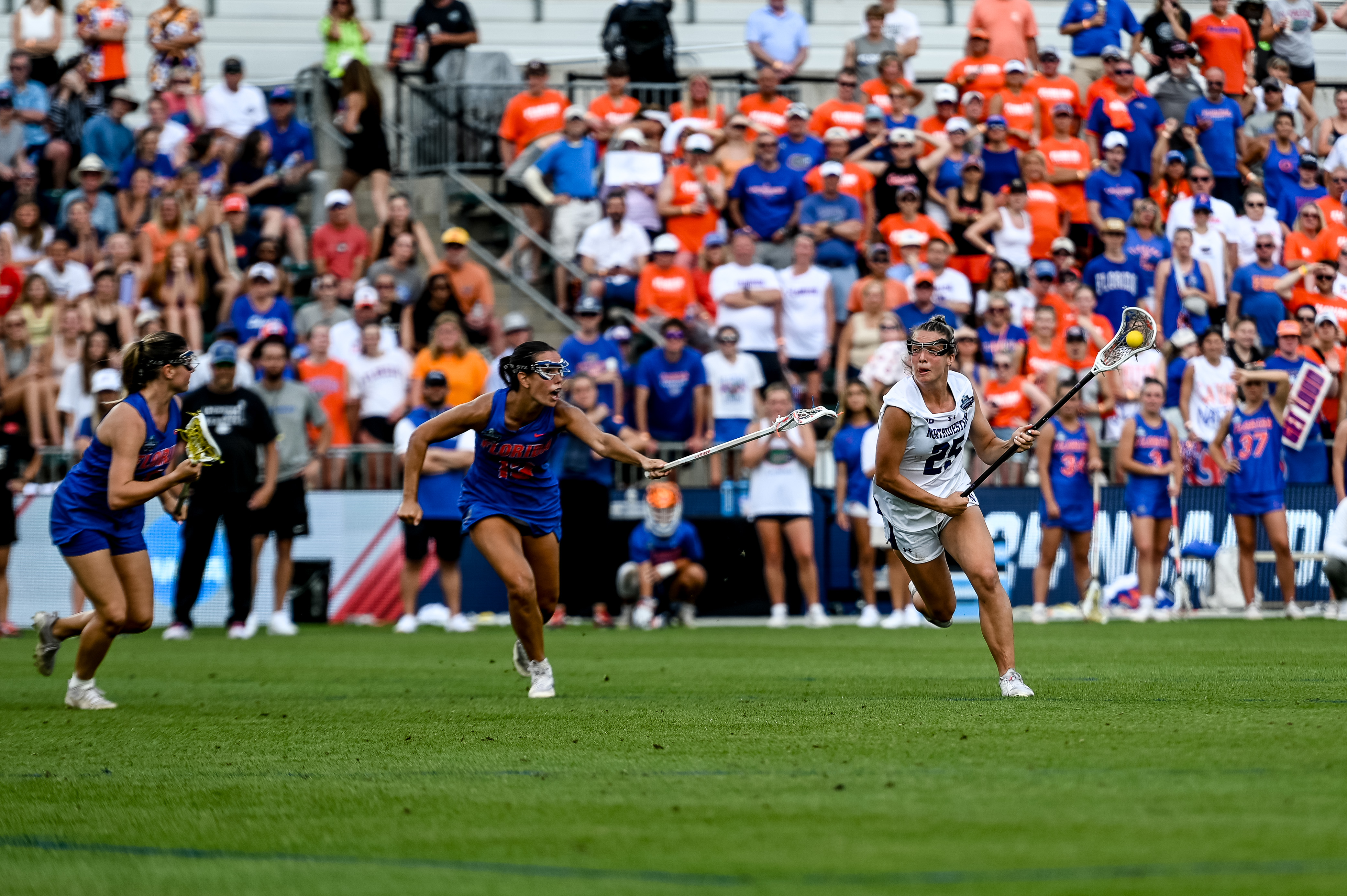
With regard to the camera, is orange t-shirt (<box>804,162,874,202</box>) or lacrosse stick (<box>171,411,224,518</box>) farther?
orange t-shirt (<box>804,162,874,202</box>)

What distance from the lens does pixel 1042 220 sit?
20672mm

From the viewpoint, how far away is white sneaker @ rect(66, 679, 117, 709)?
10.4 metres

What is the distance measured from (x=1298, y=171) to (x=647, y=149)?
8213mm

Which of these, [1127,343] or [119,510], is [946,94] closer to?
[1127,343]

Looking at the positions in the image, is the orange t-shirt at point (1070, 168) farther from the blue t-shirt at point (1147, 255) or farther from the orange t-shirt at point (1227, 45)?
the orange t-shirt at point (1227, 45)

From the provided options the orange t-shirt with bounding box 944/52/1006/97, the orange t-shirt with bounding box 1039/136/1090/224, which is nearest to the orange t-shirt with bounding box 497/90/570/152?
the orange t-shirt with bounding box 944/52/1006/97

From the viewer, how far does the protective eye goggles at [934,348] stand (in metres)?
9.55

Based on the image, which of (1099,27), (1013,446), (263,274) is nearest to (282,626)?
(263,274)

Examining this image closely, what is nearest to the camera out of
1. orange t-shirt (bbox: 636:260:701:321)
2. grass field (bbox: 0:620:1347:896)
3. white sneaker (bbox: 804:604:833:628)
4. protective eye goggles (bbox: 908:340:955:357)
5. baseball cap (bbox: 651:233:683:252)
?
grass field (bbox: 0:620:1347:896)

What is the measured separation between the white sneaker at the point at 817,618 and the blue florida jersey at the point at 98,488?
346 inches

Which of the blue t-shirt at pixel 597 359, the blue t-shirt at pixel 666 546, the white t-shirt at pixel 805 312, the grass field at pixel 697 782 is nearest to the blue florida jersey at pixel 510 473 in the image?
the grass field at pixel 697 782

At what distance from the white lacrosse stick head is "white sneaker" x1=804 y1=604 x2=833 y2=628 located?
7.66 metres

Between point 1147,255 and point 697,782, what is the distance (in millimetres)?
15095

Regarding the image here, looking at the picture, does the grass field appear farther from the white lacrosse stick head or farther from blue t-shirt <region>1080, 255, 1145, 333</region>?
blue t-shirt <region>1080, 255, 1145, 333</region>
